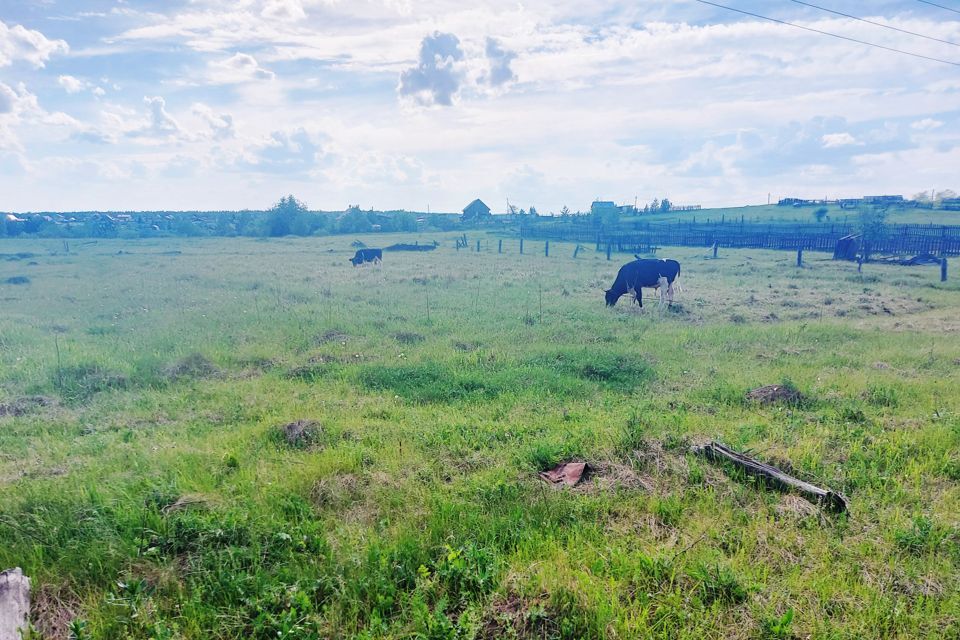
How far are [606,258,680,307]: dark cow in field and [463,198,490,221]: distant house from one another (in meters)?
60.4

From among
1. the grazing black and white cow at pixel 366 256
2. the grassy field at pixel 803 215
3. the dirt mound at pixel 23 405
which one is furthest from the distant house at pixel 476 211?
the dirt mound at pixel 23 405

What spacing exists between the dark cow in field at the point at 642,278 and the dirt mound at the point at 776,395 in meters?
9.29

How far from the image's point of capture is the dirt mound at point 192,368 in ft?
31.1

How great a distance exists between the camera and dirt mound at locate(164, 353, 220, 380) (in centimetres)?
948

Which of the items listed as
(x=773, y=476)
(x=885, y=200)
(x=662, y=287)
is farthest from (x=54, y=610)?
(x=885, y=200)

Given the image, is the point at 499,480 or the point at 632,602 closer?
the point at 632,602

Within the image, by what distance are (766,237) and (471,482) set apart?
126ft

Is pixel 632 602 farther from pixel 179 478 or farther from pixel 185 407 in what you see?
pixel 185 407

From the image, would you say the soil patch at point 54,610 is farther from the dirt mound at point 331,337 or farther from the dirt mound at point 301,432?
the dirt mound at point 331,337

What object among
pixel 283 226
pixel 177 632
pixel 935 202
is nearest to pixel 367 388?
pixel 177 632

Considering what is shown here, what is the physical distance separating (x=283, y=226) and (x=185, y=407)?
5624 cm

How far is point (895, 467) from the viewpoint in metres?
5.61

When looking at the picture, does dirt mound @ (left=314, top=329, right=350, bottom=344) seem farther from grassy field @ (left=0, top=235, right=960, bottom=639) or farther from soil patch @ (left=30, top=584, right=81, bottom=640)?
soil patch @ (left=30, top=584, right=81, bottom=640)

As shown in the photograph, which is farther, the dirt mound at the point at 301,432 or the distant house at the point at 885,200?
the distant house at the point at 885,200
